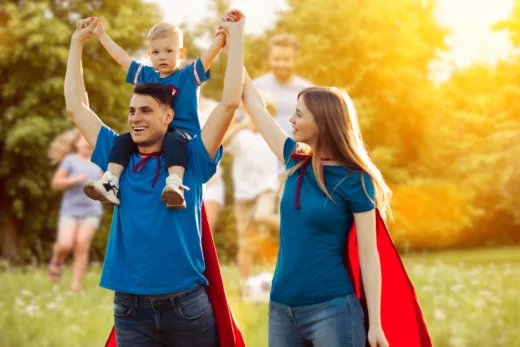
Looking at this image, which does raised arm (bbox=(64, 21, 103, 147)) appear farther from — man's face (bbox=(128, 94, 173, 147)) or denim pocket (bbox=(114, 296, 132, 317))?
denim pocket (bbox=(114, 296, 132, 317))

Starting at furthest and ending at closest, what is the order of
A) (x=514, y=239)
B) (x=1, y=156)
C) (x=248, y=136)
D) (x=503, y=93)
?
(x=514, y=239)
(x=1, y=156)
(x=503, y=93)
(x=248, y=136)

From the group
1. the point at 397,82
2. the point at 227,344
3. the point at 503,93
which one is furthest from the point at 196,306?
the point at 397,82

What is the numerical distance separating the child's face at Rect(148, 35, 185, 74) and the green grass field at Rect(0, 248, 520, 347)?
129 inches

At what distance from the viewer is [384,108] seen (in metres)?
30.7

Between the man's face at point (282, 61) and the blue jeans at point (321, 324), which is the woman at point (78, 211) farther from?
the blue jeans at point (321, 324)

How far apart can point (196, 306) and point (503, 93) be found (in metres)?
19.1

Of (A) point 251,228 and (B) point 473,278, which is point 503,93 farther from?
(A) point 251,228

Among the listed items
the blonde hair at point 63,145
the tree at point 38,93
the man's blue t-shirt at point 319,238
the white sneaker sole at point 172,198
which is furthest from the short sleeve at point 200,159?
the tree at point 38,93

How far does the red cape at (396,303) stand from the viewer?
324cm

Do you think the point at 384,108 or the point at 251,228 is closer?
the point at 251,228

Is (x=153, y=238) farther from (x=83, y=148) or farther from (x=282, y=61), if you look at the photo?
(x=83, y=148)

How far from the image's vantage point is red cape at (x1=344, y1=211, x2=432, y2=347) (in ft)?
10.6

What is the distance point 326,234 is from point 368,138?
91.0ft

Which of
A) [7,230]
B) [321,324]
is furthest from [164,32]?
[7,230]
